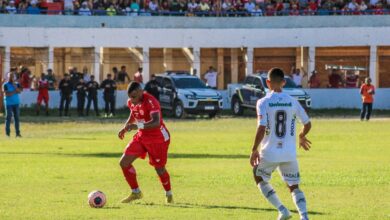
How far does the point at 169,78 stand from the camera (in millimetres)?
51531

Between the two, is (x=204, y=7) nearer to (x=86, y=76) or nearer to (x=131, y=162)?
(x=86, y=76)

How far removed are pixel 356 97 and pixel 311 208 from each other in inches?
1599

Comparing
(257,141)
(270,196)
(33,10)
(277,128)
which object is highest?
(33,10)

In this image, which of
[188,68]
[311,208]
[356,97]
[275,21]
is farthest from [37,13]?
[311,208]

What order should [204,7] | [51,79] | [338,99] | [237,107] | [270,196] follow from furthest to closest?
1. [204,7]
2. [338,99]
3. [51,79]
4. [237,107]
5. [270,196]

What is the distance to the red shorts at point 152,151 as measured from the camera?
17.8 meters

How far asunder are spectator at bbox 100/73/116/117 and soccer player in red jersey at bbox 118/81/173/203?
31.7 metres

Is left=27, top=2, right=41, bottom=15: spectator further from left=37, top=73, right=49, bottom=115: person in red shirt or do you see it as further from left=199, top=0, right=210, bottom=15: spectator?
left=199, top=0, right=210, bottom=15: spectator

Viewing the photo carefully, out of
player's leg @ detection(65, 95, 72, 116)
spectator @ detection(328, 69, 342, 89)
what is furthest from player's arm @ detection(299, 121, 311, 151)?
spectator @ detection(328, 69, 342, 89)

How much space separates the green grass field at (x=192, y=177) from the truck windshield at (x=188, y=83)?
12041 millimetres

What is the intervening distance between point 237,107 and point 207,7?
8587mm

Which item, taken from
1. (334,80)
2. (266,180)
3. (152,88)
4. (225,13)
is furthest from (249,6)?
(266,180)

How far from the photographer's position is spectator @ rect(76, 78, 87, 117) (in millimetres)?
49719

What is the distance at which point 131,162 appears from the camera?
1791 cm
